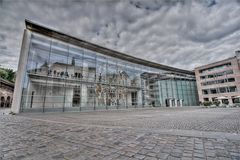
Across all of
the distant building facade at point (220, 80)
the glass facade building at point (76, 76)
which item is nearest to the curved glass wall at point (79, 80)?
the glass facade building at point (76, 76)

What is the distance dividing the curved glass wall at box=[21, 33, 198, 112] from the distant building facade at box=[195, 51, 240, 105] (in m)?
23.6

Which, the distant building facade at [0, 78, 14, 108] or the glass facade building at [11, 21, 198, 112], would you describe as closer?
the glass facade building at [11, 21, 198, 112]

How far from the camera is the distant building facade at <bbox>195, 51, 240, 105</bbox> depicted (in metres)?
39.2

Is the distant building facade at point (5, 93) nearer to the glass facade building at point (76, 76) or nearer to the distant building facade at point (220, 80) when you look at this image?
the glass facade building at point (76, 76)

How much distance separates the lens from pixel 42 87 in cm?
1736

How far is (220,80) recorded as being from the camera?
140 ft

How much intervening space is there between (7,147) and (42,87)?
16.4m

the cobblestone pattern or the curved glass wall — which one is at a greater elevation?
the curved glass wall

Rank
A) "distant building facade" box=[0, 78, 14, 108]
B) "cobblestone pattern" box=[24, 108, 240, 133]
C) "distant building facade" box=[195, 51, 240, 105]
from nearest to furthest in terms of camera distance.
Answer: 1. "cobblestone pattern" box=[24, 108, 240, 133]
2. "distant building facade" box=[0, 78, 14, 108]
3. "distant building facade" box=[195, 51, 240, 105]

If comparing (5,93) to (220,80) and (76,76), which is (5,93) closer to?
(76,76)

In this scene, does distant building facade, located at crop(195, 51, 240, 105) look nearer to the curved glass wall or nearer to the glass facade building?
the curved glass wall

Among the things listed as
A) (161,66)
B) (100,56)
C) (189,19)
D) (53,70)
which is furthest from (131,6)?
(161,66)

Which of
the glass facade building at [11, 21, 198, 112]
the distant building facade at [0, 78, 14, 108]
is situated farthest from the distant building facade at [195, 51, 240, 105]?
the distant building facade at [0, 78, 14, 108]

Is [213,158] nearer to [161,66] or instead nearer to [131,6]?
[131,6]
